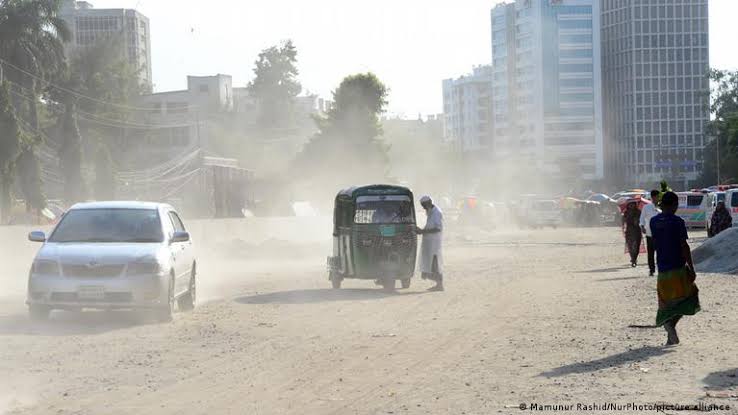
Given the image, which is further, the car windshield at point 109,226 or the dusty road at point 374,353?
the car windshield at point 109,226

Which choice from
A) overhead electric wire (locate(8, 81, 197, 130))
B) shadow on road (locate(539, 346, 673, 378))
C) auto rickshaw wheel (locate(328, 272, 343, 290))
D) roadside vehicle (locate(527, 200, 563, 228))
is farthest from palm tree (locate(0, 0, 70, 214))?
shadow on road (locate(539, 346, 673, 378))

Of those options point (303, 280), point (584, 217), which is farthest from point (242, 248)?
point (584, 217)

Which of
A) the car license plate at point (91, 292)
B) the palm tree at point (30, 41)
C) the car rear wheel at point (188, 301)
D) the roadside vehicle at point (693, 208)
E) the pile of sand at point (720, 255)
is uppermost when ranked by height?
the palm tree at point (30, 41)

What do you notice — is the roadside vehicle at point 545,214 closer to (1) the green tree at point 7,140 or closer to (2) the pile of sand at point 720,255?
(1) the green tree at point 7,140

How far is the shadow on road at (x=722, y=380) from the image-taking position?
31.7 feet

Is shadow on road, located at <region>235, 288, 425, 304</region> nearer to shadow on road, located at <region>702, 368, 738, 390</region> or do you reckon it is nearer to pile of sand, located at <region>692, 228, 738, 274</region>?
pile of sand, located at <region>692, 228, 738, 274</region>

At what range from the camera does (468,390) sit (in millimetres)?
9672

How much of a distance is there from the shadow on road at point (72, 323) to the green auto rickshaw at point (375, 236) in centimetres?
549

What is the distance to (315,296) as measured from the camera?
2062cm

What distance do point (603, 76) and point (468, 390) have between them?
16487 cm

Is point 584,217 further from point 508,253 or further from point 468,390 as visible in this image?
point 468,390

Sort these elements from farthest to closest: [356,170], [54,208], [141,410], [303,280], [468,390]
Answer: [356,170] < [54,208] < [303,280] < [468,390] < [141,410]

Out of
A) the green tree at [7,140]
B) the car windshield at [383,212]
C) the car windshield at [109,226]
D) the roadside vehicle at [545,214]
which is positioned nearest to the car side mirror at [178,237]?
the car windshield at [109,226]

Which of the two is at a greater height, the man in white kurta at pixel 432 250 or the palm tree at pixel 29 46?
the palm tree at pixel 29 46
